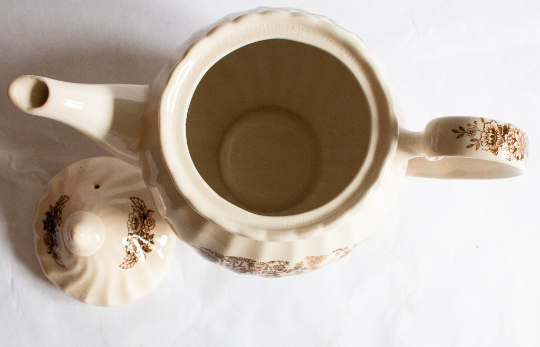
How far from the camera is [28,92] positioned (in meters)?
0.42

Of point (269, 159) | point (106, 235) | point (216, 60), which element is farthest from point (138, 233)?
point (216, 60)

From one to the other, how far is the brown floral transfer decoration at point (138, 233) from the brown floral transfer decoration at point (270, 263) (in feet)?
0.57

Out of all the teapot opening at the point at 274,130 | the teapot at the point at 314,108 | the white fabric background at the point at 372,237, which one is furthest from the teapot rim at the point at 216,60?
the white fabric background at the point at 372,237

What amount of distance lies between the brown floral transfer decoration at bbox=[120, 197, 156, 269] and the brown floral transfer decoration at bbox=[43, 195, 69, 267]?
0.10 meters

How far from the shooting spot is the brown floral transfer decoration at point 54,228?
2.08 feet

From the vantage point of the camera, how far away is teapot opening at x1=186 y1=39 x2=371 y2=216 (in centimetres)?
57

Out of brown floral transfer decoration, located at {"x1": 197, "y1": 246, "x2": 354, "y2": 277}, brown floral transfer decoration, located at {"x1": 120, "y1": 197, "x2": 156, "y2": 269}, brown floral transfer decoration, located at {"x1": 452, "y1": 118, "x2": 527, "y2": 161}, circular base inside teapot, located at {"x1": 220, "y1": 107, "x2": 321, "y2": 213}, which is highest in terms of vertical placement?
circular base inside teapot, located at {"x1": 220, "y1": 107, "x2": 321, "y2": 213}

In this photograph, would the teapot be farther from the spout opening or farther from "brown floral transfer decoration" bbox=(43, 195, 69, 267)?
"brown floral transfer decoration" bbox=(43, 195, 69, 267)

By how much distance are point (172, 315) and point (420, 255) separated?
44 centimetres

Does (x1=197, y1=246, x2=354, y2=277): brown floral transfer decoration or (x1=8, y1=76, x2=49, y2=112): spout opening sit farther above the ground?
(x1=8, y1=76, x2=49, y2=112): spout opening

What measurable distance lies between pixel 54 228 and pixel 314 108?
42 centimetres

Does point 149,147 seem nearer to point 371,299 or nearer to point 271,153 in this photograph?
point 271,153

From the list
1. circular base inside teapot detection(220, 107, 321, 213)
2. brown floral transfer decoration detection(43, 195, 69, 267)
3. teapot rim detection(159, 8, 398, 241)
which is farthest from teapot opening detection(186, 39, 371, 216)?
brown floral transfer decoration detection(43, 195, 69, 267)

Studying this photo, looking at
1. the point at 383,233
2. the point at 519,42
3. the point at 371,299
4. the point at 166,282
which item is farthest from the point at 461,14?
the point at 166,282
